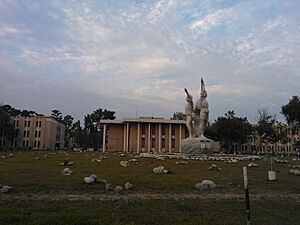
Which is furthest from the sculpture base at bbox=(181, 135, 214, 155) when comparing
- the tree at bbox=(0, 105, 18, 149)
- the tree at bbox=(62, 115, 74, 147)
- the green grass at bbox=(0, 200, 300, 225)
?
the tree at bbox=(62, 115, 74, 147)

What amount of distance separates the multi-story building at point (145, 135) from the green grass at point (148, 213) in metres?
66.9

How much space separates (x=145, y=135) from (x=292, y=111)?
34927 millimetres

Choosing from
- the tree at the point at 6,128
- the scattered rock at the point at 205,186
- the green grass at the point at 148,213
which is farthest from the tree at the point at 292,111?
the tree at the point at 6,128

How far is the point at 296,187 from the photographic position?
13570 millimetres

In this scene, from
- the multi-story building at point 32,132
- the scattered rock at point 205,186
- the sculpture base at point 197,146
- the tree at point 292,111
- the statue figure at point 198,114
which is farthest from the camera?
the multi-story building at point 32,132

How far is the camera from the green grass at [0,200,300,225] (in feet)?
24.1

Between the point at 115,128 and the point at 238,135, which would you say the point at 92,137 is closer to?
the point at 115,128

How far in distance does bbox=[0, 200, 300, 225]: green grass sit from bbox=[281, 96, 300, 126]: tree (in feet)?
176

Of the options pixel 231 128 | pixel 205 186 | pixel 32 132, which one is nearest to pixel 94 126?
pixel 32 132

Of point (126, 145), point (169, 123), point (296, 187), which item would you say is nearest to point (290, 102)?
point (169, 123)

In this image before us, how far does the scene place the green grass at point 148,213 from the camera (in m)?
7.33

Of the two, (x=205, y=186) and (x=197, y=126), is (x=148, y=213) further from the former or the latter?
(x=197, y=126)

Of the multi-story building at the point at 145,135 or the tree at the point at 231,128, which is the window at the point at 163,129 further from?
the tree at the point at 231,128

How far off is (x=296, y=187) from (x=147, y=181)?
6.58 m
